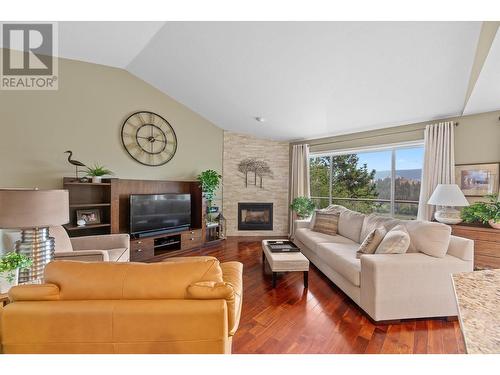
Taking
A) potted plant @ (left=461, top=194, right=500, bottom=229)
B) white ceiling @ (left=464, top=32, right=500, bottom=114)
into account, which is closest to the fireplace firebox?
potted plant @ (left=461, top=194, right=500, bottom=229)

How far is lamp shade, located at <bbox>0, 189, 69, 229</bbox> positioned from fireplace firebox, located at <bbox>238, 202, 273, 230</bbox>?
4059mm

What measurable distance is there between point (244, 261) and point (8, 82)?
165 inches

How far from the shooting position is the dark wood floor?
5.76 feet

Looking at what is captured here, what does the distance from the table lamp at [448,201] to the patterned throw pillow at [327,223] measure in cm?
139

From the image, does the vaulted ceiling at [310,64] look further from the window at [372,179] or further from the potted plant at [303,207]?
the potted plant at [303,207]

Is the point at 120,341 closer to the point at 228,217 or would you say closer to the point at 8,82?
the point at 8,82

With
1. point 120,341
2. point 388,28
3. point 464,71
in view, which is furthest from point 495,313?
point 464,71

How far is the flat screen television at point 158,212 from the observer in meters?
3.72

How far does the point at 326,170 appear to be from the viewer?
5.45 metres

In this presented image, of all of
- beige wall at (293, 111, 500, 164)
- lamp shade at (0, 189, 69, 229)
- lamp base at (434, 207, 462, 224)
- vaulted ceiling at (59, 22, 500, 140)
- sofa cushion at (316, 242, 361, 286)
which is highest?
vaulted ceiling at (59, 22, 500, 140)

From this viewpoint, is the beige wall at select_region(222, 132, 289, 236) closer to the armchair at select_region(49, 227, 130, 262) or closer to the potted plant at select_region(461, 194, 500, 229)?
the armchair at select_region(49, 227, 130, 262)

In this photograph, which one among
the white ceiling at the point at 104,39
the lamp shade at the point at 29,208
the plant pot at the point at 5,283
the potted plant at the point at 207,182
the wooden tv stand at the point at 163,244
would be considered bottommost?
the wooden tv stand at the point at 163,244

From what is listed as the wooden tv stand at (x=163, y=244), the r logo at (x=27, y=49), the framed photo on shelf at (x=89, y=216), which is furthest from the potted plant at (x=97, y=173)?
the r logo at (x=27, y=49)

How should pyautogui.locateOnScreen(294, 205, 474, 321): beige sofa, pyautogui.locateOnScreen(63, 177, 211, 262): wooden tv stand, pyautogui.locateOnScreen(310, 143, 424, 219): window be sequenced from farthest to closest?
1. pyautogui.locateOnScreen(310, 143, 424, 219): window
2. pyautogui.locateOnScreen(63, 177, 211, 262): wooden tv stand
3. pyautogui.locateOnScreen(294, 205, 474, 321): beige sofa
